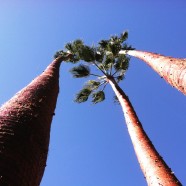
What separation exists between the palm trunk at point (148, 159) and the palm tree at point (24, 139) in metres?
4.12

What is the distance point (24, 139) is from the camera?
2287 mm

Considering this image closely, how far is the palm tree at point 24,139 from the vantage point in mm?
1956

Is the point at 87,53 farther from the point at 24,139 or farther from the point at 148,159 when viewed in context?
the point at 24,139

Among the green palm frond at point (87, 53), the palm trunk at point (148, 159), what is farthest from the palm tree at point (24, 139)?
the green palm frond at point (87, 53)

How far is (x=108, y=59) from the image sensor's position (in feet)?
57.2

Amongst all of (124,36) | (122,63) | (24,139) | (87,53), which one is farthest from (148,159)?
(124,36)

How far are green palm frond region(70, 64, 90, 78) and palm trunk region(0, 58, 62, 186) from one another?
530 inches

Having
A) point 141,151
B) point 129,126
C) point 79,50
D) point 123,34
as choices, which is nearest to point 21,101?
point 141,151

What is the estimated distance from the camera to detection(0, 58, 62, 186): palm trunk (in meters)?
1.96

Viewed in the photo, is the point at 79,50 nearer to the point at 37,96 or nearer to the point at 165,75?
the point at 165,75

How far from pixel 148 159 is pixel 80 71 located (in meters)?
10.2

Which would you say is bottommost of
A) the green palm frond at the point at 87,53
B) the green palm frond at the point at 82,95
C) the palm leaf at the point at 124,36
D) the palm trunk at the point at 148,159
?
the palm trunk at the point at 148,159

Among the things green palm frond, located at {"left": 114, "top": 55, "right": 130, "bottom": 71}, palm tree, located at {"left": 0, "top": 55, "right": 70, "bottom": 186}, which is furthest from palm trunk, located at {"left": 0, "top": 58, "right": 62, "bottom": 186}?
green palm frond, located at {"left": 114, "top": 55, "right": 130, "bottom": 71}

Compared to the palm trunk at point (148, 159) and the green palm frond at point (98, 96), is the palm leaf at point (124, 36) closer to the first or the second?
the green palm frond at point (98, 96)
